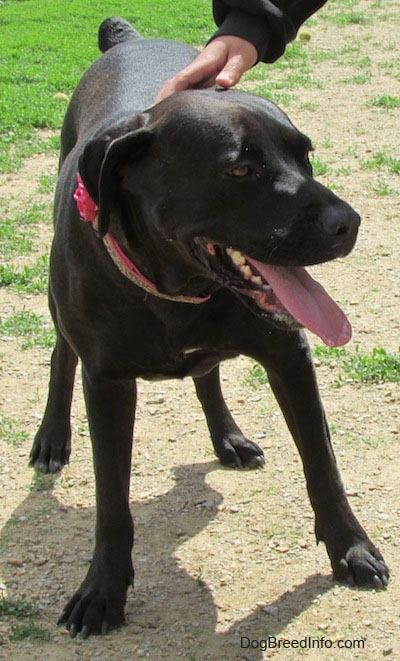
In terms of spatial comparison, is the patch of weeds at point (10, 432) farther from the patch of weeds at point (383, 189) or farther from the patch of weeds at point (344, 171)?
the patch of weeds at point (344, 171)

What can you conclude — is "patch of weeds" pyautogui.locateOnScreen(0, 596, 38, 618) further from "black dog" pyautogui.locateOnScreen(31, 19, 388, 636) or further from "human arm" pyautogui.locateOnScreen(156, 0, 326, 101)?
"human arm" pyautogui.locateOnScreen(156, 0, 326, 101)

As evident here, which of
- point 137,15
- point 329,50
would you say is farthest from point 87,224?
point 137,15

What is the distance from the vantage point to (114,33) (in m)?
4.84

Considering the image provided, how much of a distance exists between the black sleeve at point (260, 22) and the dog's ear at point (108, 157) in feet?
2.68

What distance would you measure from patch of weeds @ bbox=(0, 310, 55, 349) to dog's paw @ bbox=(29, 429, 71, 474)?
0.93 metres

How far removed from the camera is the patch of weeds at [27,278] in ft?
19.2

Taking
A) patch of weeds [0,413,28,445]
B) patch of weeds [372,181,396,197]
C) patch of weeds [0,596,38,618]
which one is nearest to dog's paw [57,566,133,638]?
patch of weeds [0,596,38,618]

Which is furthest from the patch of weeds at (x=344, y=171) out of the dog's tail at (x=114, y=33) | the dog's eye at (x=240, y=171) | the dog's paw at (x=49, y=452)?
the dog's eye at (x=240, y=171)

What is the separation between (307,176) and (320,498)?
3.52 feet

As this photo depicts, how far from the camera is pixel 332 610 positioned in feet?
10.7

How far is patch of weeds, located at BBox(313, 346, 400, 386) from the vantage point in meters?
4.66

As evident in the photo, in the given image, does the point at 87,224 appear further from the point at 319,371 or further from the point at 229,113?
the point at 319,371

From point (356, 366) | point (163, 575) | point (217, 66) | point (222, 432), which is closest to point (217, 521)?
point (163, 575)

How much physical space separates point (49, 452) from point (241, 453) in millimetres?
774
